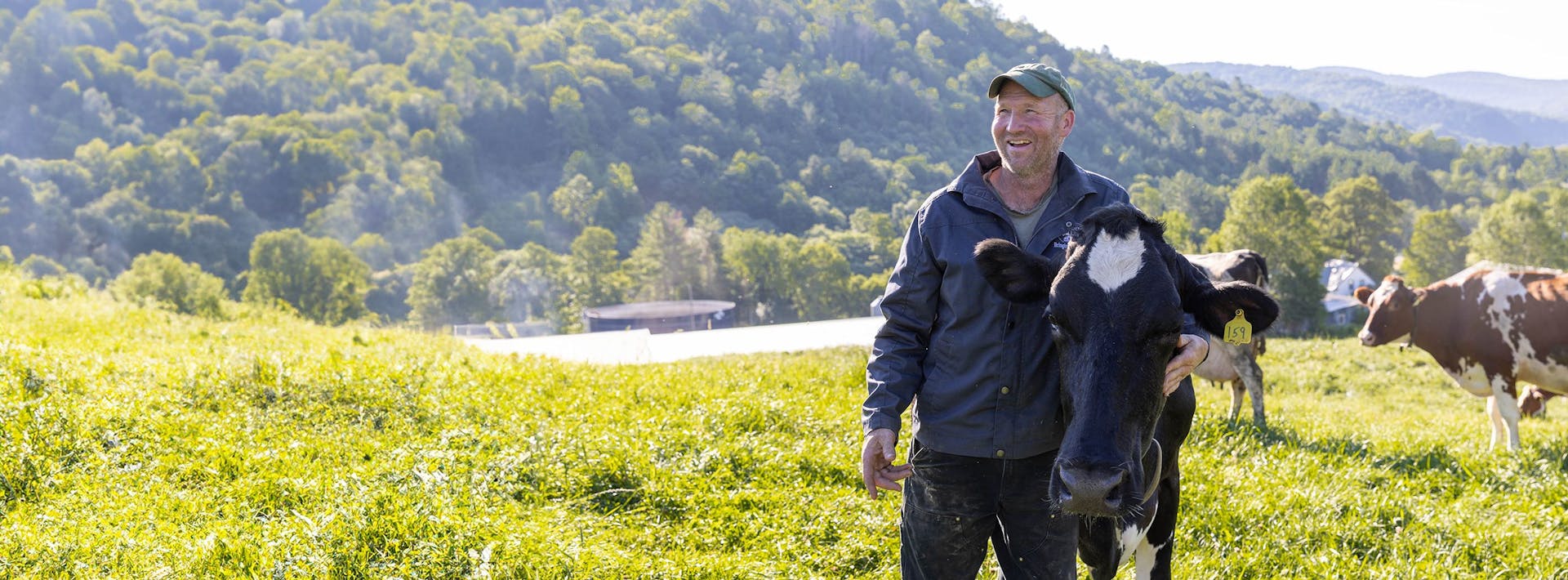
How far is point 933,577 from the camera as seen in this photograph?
3.36m

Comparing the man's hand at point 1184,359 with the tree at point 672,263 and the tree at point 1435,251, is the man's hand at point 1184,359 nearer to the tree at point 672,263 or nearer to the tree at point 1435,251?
the tree at point 1435,251

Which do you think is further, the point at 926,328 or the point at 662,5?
the point at 662,5

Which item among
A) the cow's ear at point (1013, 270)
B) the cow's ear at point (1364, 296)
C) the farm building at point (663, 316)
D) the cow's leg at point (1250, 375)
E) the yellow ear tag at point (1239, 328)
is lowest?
the farm building at point (663, 316)

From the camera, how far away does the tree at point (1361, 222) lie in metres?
71.8

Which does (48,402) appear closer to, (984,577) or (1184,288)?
(984,577)

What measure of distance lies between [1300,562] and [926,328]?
328 cm

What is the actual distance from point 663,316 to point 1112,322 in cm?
6469

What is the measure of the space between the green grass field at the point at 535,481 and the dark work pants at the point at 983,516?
1692 mm

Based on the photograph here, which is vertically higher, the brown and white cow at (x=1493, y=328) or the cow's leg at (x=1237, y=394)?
the brown and white cow at (x=1493, y=328)

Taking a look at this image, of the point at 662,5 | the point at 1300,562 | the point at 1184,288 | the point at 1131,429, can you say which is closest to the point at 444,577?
the point at 1131,429

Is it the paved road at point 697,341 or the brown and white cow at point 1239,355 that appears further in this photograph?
the paved road at point 697,341

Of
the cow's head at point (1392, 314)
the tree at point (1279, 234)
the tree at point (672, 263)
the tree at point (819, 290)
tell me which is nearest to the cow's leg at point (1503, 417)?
the cow's head at point (1392, 314)

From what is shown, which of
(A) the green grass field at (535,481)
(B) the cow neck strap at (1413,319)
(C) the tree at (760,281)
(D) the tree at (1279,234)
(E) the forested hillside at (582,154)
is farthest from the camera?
(E) the forested hillside at (582,154)

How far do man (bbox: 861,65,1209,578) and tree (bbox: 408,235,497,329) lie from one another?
83538 millimetres
